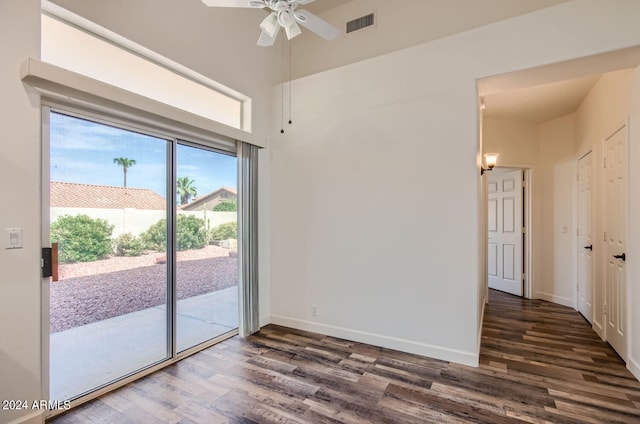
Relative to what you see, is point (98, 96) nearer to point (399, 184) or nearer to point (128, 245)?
point (128, 245)

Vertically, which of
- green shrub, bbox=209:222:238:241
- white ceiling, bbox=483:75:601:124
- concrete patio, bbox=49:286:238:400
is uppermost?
white ceiling, bbox=483:75:601:124

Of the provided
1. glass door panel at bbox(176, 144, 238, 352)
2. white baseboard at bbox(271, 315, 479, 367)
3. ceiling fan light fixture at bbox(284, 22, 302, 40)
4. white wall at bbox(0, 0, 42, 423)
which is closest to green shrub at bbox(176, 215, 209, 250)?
glass door panel at bbox(176, 144, 238, 352)

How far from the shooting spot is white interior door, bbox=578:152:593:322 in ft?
13.6

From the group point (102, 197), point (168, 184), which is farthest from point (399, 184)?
point (102, 197)

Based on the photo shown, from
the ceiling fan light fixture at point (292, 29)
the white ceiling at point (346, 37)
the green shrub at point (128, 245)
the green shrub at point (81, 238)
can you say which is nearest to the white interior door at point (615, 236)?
the white ceiling at point (346, 37)

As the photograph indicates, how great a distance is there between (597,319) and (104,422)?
527cm

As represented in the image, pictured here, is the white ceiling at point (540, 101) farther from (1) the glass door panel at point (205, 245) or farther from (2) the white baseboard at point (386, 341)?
(1) the glass door panel at point (205, 245)

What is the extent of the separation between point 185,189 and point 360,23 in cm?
298

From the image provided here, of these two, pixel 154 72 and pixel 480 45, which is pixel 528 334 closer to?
pixel 480 45

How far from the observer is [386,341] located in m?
3.32

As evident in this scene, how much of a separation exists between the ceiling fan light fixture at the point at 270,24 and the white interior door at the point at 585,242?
14.5 feet

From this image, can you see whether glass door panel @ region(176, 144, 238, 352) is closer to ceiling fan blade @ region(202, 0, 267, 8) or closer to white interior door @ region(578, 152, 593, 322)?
ceiling fan blade @ region(202, 0, 267, 8)

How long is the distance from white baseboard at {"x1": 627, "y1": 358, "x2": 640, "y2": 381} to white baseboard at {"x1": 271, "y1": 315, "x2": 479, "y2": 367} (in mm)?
1281

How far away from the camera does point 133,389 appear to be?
2539 mm
